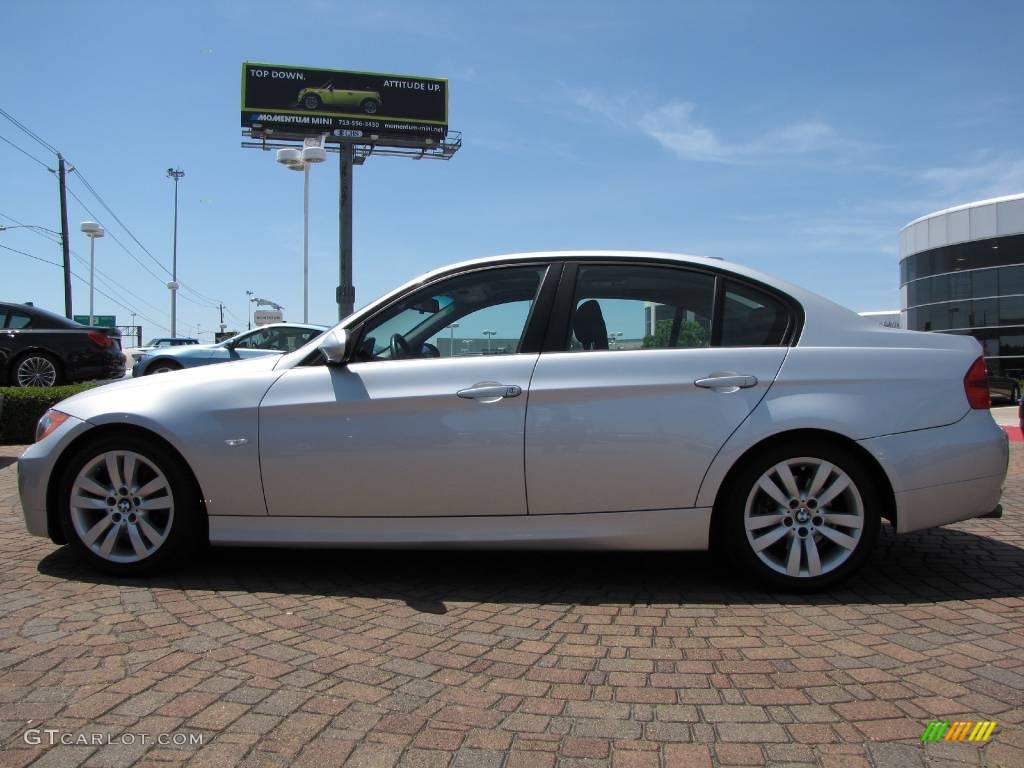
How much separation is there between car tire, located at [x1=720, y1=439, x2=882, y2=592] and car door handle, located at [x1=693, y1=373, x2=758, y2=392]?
0.32m

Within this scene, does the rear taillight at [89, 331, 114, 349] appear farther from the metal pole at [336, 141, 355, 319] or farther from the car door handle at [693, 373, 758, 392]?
the metal pole at [336, 141, 355, 319]

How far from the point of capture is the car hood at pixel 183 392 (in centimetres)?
379

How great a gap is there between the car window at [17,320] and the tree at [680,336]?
11.8m

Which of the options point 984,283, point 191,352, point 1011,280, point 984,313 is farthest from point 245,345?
point 984,313

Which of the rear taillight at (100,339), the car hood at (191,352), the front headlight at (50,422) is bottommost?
the front headlight at (50,422)

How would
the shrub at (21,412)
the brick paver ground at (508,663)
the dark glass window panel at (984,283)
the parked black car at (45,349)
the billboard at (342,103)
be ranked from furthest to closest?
1. the billboard at (342,103)
2. the dark glass window panel at (984,283)
3. the parked black car at (45,349)
4. the shrub at (21,412)
5. the brick paver ground at (508,663)

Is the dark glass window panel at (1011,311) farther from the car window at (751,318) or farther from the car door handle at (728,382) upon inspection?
the car door handle at (728,382)

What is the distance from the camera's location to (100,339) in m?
12.6

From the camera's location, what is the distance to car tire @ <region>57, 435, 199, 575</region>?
3762 mm

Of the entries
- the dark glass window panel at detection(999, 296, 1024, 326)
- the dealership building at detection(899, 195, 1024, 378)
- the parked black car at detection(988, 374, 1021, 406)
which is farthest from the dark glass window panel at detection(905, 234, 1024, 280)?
the parked black car at detection(988, 374, 1021, 406)

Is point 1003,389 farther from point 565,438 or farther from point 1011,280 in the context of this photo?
point 565,438

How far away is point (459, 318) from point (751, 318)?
4.81 ft

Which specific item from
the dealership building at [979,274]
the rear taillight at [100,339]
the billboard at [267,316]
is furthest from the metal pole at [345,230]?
the dealership building at [979,274]

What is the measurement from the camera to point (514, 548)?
362cm
